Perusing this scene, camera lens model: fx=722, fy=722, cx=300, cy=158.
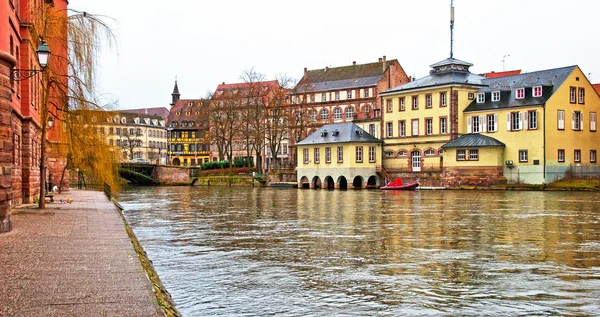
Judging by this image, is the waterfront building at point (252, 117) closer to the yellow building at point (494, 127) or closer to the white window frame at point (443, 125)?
the yellow building at point (494, 127)

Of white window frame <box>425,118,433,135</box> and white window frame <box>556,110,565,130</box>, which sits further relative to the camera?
white window frame <box>425,118,433,135</box>

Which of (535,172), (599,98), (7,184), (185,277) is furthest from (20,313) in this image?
(599,98)

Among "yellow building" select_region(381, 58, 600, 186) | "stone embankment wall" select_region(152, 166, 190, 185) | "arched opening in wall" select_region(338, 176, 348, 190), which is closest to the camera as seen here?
"yellow building" select_region(381, 58, 600, 186)

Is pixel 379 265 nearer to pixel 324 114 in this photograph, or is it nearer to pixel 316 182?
pixel 316 182

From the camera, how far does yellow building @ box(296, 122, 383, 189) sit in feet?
249

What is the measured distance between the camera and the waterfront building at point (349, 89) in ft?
346

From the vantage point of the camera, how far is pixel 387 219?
29422 millimetres

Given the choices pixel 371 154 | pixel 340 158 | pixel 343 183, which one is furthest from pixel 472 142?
pixel 343 183

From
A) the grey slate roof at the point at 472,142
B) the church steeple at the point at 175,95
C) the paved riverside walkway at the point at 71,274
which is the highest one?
the church steeple at the point at 175,95

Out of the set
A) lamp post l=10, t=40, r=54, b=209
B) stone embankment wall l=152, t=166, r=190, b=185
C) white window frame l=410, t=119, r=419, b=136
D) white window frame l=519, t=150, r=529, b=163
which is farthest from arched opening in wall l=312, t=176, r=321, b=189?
lamp post l=10, t=40, r=54, b=209

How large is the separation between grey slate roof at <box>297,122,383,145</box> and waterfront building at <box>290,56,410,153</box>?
20174mm

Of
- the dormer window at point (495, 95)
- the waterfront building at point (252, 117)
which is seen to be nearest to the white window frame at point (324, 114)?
the waterfront building at point (252, 117)

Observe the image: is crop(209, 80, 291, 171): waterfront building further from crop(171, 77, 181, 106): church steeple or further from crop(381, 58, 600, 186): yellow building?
crop(171, 77, 181, 106): church steeple

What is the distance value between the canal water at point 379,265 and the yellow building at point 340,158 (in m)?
46.9
